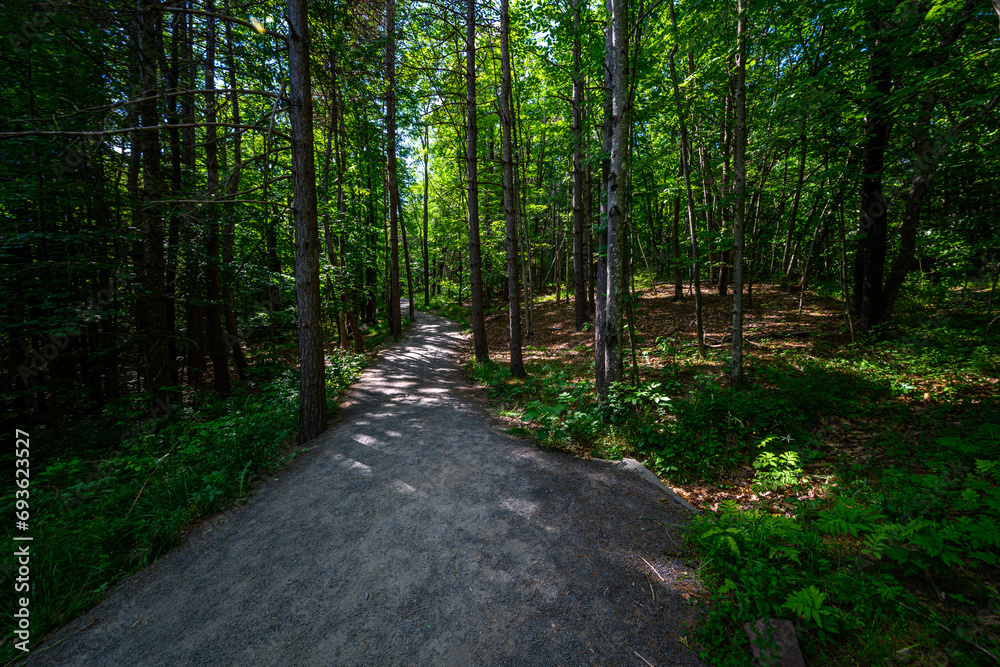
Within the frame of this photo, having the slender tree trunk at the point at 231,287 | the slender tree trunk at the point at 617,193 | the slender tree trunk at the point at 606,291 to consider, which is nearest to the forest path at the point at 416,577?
the slender tree trunk at the point at 606,291

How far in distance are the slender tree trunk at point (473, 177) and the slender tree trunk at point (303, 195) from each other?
4.44 meters

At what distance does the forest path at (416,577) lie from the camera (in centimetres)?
249

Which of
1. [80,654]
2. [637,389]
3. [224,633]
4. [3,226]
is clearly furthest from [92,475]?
[637,389]

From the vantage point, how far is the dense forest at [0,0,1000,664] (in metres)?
3.01

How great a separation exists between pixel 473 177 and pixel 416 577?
373 inches

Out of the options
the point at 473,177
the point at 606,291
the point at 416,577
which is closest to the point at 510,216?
the point at 473,177

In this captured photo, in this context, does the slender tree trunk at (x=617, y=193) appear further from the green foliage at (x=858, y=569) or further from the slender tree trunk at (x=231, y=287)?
the slender tree trunk at (x=231, y=287)

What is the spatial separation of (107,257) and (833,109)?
1499cm

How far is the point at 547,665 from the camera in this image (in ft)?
7.66

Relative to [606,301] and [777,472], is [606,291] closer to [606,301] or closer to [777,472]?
[606,301]

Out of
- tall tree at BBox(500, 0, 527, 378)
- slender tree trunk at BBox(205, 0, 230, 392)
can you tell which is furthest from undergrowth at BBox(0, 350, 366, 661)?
tall tree at BBox(500, 0, 527, 378)

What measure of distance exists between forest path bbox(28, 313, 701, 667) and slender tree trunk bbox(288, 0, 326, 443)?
1.84 metres

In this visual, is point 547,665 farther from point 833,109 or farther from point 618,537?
point 833,109

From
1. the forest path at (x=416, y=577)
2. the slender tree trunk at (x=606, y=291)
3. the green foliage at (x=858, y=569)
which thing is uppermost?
the slender tree trunk at (x=606, y=291)
